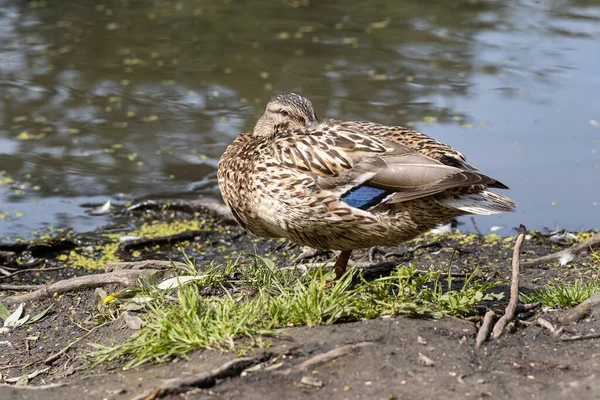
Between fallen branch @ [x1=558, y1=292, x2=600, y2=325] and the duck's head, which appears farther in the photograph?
the duck's head

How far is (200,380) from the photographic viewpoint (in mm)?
3875

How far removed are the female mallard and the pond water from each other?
2995 millimetres

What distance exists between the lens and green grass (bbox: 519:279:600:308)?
489cm

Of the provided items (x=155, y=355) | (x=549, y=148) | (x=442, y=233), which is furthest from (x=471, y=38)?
(x=155, y=355)

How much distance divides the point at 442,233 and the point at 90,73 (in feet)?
21.2

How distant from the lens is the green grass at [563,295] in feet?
16.0

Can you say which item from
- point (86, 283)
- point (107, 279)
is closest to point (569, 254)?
point (107, 279)

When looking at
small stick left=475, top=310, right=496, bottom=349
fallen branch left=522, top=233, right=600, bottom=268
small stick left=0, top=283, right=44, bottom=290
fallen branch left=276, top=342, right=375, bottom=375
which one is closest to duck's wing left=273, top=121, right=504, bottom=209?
small stick left=475, top=310, right=496, bottom=349

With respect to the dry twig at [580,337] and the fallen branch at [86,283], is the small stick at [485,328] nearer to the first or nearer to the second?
the dry twig at [580,337]

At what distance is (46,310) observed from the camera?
18.5 feet

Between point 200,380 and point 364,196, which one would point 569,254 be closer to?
point 364,196

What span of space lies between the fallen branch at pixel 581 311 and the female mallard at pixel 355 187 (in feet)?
2.14

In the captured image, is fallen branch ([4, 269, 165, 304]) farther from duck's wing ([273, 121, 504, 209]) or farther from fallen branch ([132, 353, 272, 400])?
fallen branch ([132, 353, 272, 400])

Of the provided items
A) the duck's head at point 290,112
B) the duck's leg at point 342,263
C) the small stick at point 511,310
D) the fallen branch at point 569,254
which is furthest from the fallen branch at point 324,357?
the fallen branch at point 569,254
